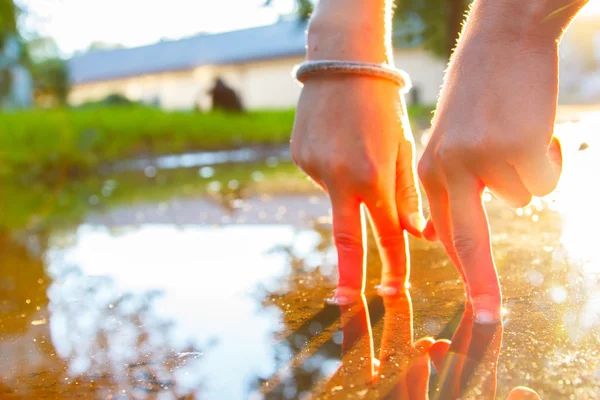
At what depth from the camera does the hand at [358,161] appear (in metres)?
1.11

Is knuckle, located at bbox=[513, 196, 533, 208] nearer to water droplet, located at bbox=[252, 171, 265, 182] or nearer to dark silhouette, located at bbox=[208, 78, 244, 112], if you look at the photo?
water droplet, located at bbox=[252, 171, 265, 182]

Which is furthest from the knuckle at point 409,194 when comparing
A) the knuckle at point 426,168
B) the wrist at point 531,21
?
the wrist at point 531,21

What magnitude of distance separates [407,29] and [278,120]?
5.13m

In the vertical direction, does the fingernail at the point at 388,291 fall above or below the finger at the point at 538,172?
below

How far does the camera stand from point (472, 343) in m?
0.87

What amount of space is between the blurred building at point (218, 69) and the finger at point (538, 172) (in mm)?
22642

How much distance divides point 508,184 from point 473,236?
9cm

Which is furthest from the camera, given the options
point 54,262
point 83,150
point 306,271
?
point 83,150

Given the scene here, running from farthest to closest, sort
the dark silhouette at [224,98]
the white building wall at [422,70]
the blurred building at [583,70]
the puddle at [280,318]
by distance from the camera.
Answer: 1. the white building wall at [422,70]
2. the blurred building at [583,70]
3. the dark silhouette at [224,98]
4. the puddle at [280,318]

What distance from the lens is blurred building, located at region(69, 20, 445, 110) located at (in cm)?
2505

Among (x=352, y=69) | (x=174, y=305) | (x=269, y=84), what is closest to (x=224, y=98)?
(x=174, y=305)

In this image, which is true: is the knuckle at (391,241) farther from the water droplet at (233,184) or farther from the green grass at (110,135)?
the green grass at (110,135)

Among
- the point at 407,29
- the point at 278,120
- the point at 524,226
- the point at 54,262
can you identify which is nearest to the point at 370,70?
the point at 524,226

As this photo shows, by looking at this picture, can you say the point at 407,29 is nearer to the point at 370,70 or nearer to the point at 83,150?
the point at 83,150
